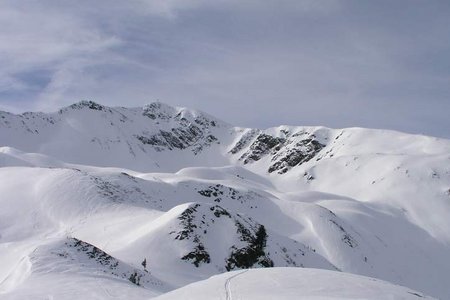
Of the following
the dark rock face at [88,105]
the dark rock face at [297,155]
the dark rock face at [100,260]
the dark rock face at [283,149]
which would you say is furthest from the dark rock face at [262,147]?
the dark rock face at [100,260]

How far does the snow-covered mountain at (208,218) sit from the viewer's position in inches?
1030

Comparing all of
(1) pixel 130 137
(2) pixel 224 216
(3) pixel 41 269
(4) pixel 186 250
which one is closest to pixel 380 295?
(3) pixel 41 269

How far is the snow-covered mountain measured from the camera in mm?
26172

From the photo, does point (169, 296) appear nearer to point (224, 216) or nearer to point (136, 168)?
point (224, 216)

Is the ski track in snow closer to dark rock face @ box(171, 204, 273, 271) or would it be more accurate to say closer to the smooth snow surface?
the smooth snow surface

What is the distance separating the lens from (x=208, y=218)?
38844 millimetres

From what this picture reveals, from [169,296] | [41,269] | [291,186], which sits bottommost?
[291,186]

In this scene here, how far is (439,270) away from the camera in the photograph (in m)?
72.9

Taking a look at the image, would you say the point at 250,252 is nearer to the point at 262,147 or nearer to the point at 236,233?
the point at 236,233

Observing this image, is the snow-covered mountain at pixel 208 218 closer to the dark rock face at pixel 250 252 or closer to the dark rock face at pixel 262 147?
the dark rock face at pixel 250 252

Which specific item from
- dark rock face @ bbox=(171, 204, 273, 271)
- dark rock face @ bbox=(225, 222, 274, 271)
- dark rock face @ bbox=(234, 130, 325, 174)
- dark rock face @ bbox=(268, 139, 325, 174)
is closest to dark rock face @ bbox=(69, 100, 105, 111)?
dark rock face @ bbox=(234, 130, 325, 174)

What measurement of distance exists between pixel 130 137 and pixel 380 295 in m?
172

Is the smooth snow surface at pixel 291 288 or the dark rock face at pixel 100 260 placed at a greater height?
the smooth snow surface at pixel 291 288

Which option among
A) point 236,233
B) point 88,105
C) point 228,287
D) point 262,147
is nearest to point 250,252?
point 236,233
